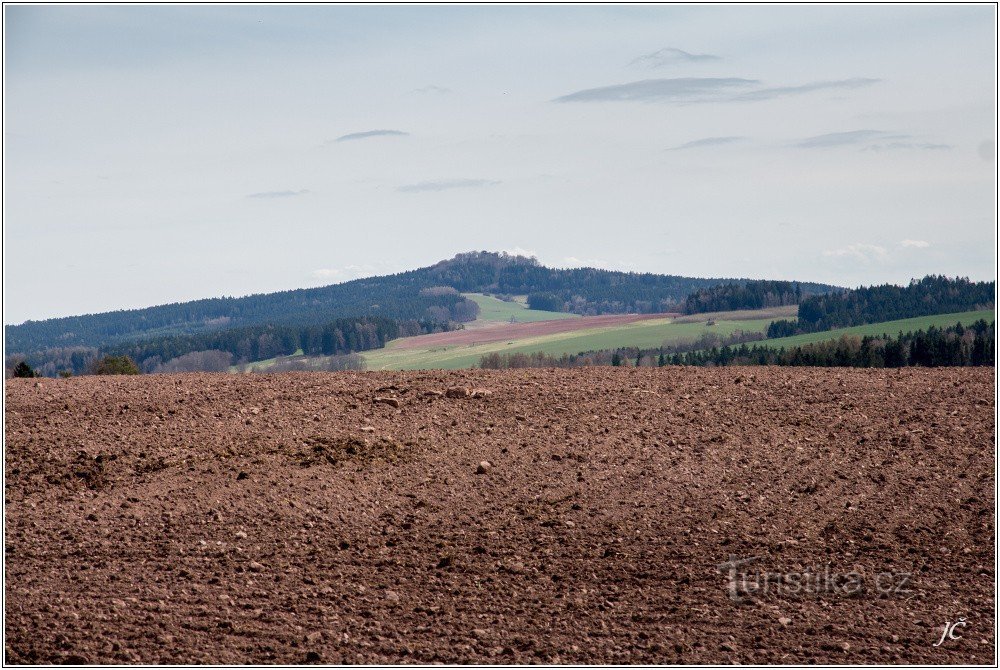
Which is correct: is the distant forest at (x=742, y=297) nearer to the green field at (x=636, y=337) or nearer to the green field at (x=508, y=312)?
the green field at (x=636, y=337)

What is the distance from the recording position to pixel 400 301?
11294 cm

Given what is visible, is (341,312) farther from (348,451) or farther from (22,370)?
(348,451)

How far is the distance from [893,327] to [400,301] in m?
63.2

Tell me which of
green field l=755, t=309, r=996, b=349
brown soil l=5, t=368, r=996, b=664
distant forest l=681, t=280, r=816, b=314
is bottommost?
brown soil l=5, t=368, r=996, b=664

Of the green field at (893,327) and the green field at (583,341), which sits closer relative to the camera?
the green field at (893,327)

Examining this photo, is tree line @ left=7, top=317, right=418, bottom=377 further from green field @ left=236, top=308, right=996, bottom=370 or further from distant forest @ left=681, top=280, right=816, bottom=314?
distant forest @ left=681, top=280, right=816, bottom=314

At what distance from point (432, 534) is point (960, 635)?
4066mm

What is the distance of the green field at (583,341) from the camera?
60.0 m

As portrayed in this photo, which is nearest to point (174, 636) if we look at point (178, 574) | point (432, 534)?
point (178, 574)

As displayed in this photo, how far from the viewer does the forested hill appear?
104 metres

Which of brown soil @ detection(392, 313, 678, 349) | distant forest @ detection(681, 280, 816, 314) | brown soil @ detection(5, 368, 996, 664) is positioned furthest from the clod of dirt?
distant forest @ detection(681, 280, 816, 314)

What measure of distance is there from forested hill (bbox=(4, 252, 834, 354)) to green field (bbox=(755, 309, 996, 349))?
33750mm

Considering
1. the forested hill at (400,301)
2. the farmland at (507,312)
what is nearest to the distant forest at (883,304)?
the forested hill at (400,301)

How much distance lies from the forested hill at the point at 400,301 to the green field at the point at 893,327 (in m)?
33.8
